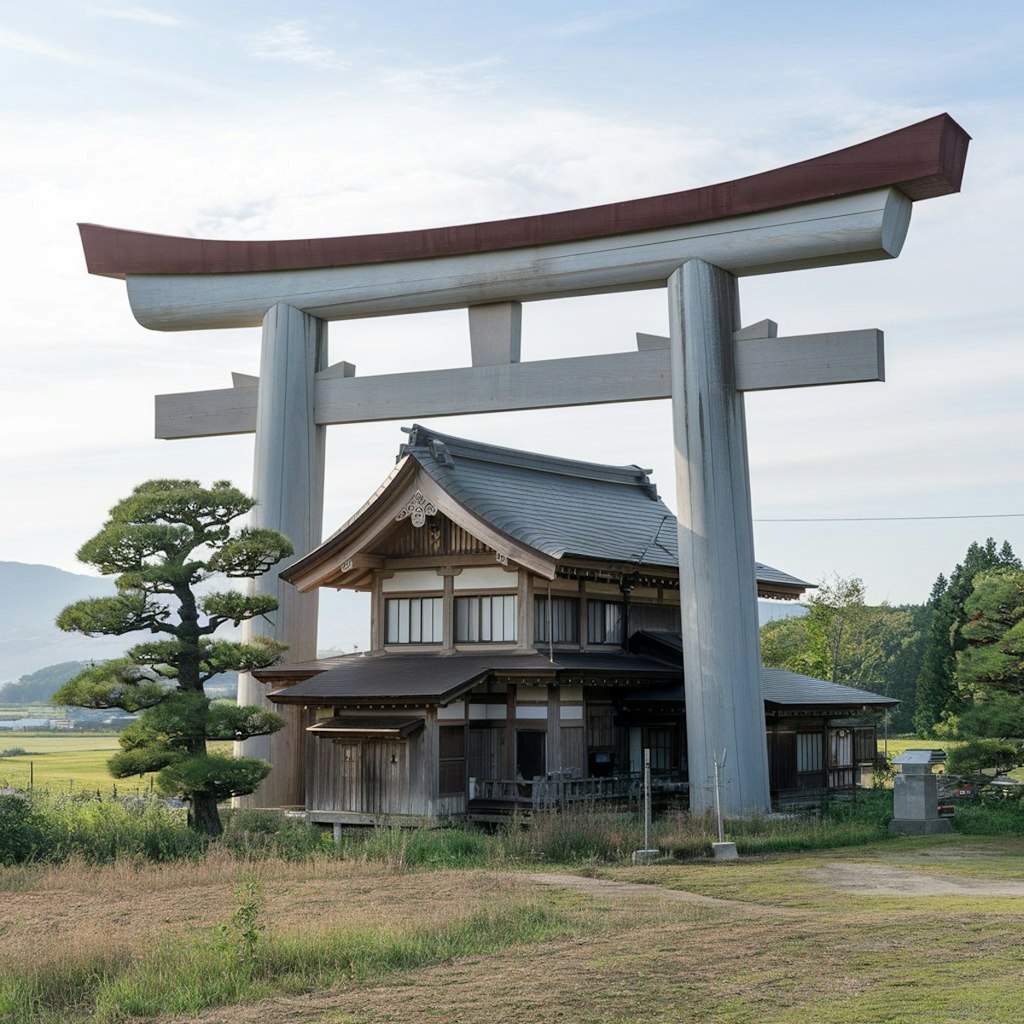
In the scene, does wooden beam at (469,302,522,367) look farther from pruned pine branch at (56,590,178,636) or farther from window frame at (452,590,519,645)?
→ pruned pine branch at (56,590,178,636)

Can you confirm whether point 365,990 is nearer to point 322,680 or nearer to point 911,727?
point 322,680

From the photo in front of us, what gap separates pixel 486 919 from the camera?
14.1m

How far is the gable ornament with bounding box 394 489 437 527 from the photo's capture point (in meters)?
26.5

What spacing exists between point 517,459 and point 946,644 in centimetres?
3627

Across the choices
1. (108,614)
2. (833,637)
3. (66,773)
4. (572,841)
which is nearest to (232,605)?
(108,614)

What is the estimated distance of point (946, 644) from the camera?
60.5 metres

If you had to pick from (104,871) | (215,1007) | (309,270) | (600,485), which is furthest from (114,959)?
(600,485)

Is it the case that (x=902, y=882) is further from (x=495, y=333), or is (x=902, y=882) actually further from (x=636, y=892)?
(x=495, y=333)

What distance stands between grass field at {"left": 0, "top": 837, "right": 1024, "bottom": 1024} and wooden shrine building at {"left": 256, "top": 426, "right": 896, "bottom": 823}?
6887 millimetres

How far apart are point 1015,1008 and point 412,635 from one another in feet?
61.7

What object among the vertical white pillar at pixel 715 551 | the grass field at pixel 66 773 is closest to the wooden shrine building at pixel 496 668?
the vertical white pillar at pixel 715 551

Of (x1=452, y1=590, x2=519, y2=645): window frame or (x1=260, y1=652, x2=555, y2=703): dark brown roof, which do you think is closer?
(x1=260, y1=652, x2=555, y2=703): dark brown roof

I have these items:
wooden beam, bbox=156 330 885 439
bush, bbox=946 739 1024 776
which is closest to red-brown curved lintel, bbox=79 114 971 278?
wooden beam, bbox=156 330 885 439

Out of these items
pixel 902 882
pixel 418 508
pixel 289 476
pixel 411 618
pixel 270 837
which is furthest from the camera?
pixel 289 476
